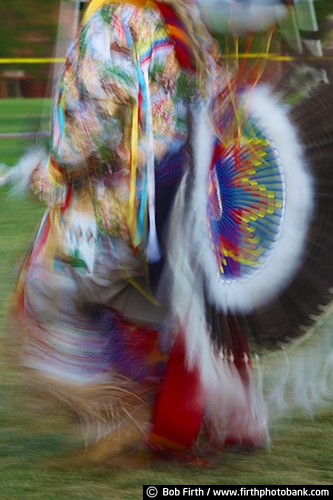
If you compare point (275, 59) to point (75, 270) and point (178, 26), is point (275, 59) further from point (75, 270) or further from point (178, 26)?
point (75, 270)

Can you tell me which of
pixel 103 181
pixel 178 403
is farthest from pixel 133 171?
pixel 178 403

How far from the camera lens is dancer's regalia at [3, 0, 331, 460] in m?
2.04

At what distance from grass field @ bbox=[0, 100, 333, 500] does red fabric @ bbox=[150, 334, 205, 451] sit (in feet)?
0.41

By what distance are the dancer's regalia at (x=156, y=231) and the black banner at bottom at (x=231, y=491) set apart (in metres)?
0.11

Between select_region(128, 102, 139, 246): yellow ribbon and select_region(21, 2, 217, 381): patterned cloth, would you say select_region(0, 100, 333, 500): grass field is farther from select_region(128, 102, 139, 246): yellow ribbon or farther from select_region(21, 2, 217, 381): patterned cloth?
select_region(128, 102, 139, 246): yellow ribbon

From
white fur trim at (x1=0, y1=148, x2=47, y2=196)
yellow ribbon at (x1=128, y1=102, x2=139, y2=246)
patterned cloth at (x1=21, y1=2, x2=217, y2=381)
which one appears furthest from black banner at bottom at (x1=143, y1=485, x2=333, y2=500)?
white fur trim at (x1=0, y1=148, x2=47, y2=196)

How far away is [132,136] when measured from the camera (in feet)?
6.69

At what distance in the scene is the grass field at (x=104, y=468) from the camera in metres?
2.23

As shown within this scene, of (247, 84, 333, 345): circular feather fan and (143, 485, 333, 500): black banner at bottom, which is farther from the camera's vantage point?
(143, 485, 333, 500): black banner at bottom

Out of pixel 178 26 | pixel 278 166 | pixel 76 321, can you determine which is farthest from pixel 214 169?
pixel 76 321

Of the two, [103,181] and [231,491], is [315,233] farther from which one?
[231,491]

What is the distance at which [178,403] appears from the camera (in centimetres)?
221

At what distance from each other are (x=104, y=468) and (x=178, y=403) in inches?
10.9

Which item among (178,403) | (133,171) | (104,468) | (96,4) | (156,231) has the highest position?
(96,4)
